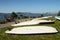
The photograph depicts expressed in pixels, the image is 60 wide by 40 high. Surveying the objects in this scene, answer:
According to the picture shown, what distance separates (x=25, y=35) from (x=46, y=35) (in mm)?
1335

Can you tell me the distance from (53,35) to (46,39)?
1.02m

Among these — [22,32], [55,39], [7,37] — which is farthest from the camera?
[22,32]

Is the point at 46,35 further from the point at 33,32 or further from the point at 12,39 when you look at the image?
the point at 12,39

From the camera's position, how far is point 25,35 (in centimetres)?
977

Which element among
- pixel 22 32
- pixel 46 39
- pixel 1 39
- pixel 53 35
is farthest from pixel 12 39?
pixel 53 35

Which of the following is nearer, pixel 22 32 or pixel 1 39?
pixel 1 39

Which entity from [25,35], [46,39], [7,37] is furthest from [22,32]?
[46,39]

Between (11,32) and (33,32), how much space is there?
1461mm

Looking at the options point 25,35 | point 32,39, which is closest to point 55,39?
point 32,39

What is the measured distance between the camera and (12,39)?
28.9 feet

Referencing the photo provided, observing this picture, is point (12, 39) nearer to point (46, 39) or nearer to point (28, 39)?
point (28, 39)

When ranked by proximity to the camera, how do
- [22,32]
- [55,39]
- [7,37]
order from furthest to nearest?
[22,32] < [7,37] < [55,39]

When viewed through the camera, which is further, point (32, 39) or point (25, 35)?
point (25, 35)

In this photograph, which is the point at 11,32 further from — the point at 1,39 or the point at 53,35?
the point at 53,35
